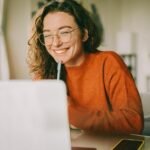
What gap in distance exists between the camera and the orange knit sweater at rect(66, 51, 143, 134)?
146 centimetres

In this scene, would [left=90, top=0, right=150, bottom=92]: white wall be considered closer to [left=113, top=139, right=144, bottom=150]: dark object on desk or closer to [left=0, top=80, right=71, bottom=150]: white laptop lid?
[left=113, top=139, right=144, bottom=150]: dark object on desk

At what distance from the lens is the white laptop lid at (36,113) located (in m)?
0.82

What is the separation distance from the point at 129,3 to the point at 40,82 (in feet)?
2.53

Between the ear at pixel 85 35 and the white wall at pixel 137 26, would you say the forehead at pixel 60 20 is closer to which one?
the ear at pixel 85 35

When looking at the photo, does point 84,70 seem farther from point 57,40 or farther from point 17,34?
point 17,34

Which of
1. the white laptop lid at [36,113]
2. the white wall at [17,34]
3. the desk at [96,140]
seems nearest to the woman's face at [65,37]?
the white wall at [17,34]

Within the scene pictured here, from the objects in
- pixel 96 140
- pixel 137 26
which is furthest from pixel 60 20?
pixel 96 140

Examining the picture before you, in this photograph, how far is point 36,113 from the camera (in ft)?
2.76

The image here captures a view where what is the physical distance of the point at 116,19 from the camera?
1481 millimetres

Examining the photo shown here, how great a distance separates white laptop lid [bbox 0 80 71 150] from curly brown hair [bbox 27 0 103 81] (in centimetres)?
71

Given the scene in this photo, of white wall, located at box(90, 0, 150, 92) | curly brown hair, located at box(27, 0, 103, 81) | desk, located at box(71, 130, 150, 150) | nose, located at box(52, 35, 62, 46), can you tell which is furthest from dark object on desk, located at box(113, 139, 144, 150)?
nose, located at box(52, 35, 62, 46)

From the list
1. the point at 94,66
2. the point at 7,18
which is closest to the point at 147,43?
the point at 94,66

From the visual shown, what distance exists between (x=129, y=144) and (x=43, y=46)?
2.07 ft

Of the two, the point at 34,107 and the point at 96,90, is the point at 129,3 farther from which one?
the point at 34,107
